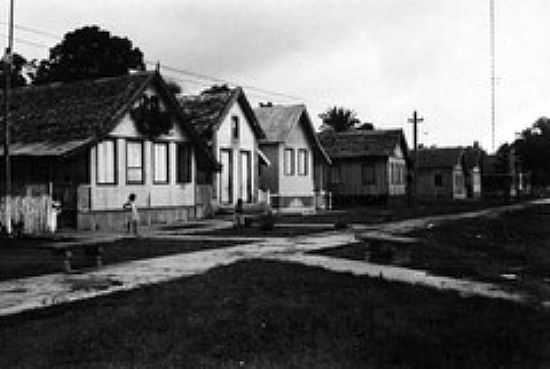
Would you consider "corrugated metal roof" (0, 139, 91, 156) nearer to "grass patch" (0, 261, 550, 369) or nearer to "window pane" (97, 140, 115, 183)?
"window pane" (97, 140, 115, 183)

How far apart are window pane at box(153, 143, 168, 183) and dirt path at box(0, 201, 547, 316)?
40.7 feet

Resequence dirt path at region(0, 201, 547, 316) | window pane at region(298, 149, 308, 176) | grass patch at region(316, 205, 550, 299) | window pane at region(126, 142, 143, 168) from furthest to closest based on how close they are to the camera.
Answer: window pane at region(298, 149, 308, 176) → window pane at region(126, 142, 143, 168) → grass patch at region(316, 205, 550, 299) → dirt path at region(0, 201, 547, 316)

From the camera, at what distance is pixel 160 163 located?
30.7m

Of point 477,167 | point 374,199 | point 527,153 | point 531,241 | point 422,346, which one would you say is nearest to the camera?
point 422,346

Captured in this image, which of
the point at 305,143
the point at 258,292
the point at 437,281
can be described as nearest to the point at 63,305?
A: the point at 258,292

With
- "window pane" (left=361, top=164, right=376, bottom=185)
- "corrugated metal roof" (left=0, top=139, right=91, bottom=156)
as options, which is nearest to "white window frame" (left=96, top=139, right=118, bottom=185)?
"corrugated metal roof" (left=0, top=139, right=91, bottom=156)

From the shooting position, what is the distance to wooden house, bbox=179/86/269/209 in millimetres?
35469

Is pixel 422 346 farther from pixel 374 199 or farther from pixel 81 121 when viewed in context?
pixel 374 199

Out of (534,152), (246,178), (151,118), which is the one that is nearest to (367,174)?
(246,178)

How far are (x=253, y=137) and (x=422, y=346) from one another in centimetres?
3155

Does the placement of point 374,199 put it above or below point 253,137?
below

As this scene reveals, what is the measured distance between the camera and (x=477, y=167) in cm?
9125

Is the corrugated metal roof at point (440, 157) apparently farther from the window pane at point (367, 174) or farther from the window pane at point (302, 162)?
the window pane at point (302, 162)

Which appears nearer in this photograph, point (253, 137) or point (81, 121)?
point (81, 121)
